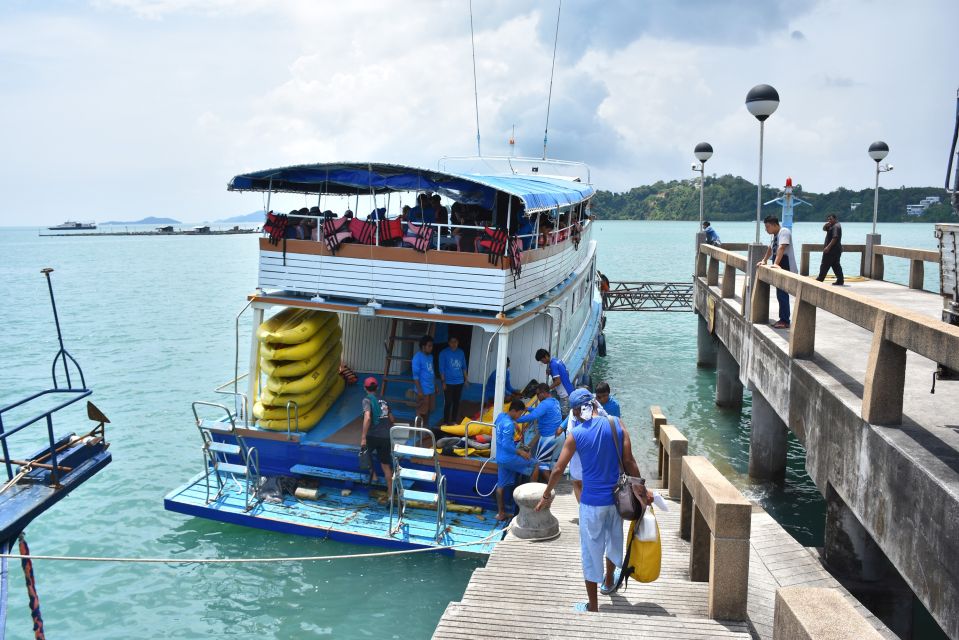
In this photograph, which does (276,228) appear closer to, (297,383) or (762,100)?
(297,383)

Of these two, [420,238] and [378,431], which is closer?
[378,431]

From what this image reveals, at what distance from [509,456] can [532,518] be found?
1.85 meters

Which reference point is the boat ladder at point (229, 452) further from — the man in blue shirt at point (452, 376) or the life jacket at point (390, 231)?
the life jacket at point (390, 231)

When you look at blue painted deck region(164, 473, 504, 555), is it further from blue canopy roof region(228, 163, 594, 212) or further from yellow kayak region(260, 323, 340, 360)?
blue canopy roof region(228, 163, 594, 212)

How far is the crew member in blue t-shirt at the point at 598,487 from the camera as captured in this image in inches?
243

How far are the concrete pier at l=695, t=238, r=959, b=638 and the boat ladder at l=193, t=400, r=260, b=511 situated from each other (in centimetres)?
737

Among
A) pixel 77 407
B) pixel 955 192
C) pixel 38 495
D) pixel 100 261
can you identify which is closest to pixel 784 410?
pixel 955 192

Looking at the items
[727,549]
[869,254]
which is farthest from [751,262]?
[869,254]

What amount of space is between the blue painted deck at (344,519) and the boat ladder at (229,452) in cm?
18

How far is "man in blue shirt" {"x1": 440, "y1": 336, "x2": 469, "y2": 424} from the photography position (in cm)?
1188

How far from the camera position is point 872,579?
819 centimetres

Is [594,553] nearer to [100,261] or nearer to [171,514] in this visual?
[171,514]

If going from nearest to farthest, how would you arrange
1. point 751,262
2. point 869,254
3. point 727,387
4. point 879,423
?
point 879,423 → point 751,262 → point 727,387 → point 869,254

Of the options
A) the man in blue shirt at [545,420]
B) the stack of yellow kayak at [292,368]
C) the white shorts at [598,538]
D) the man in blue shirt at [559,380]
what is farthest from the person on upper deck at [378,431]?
the white shorts at [598,538]
